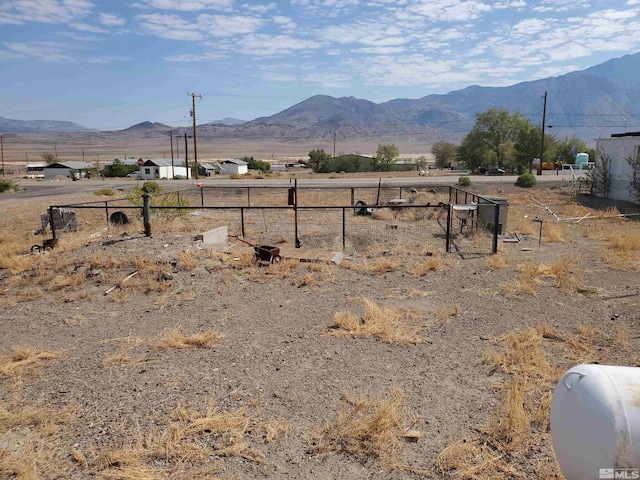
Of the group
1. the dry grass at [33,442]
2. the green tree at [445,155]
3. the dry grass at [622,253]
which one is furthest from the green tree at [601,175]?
the green tree at [445,155]

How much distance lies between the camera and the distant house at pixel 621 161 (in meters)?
29.1

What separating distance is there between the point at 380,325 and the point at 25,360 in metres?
5.27

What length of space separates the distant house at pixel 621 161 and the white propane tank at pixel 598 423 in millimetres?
29402

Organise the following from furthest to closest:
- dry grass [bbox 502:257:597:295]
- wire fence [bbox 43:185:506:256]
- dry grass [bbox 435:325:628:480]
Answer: wire fence [bbox 43:185:506:256]
dry grass [bbox 502:257:597:295]
dry grass [bbox 435:325:628:480]

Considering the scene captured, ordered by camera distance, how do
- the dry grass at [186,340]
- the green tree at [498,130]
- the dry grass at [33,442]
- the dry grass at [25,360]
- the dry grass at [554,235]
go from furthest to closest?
the green tree at [498,130] < the dry grass at [554,235] < the dry grass at [186,340] < the dry grass at [25,360] < the dry grass at [33,442]

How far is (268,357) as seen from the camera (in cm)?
725

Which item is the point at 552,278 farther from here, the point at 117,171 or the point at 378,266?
the point at 117,171

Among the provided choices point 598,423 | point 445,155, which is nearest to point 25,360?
point 598,423

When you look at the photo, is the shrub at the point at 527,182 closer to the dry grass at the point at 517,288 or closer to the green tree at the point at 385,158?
the dry grass at the point at 517,288

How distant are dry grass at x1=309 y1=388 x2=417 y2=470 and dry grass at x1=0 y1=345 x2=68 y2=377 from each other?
13.8ft

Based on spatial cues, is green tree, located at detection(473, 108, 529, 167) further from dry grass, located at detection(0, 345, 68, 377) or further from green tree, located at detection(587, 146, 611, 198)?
dry grass, located at detection(0, 345, 68, 377)

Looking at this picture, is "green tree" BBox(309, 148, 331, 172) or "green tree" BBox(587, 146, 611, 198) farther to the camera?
"green tree" BBox(309, 148, 331, 172)

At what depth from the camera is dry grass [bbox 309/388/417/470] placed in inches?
193

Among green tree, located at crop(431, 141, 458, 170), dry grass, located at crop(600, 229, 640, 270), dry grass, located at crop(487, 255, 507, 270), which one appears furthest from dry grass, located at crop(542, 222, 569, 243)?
green tree, located at crop(431, 141, 458, 170)
